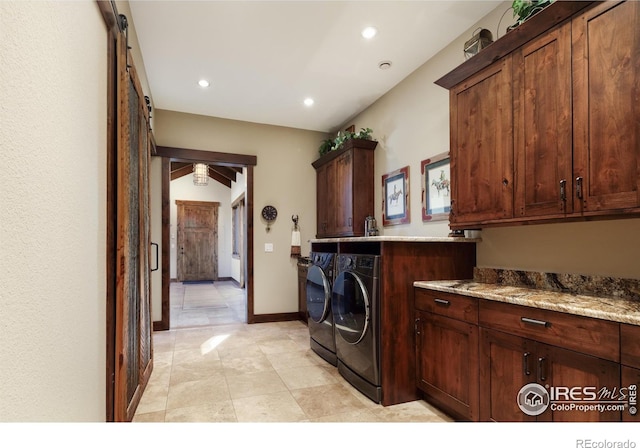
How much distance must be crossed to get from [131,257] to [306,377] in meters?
1.71

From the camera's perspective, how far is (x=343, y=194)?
4211mm

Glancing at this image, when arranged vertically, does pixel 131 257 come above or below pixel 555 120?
below

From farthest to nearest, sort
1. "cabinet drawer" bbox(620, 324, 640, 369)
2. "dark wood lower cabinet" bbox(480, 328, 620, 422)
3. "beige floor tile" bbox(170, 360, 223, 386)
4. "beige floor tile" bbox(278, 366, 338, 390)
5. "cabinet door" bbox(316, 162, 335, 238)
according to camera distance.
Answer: "cabinet door" bbox(316, 162, 335, 238) → "beige floor tile" bbox(170, 360, 223, 386) → "beige floor tile" bbox(278, 366, 338, 390) → "dark wood lower cabinet" bbox(480, 328, 620, 422) → "cabinet drawer" bbox(620, 324, 640, 369)

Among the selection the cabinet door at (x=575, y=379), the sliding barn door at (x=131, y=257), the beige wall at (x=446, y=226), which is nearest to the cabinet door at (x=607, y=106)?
the beige wall at (x=446, y=226)

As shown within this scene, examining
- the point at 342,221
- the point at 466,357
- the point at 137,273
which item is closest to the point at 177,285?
the point at 342,221

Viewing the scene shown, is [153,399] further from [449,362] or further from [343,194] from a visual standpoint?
[343,194]

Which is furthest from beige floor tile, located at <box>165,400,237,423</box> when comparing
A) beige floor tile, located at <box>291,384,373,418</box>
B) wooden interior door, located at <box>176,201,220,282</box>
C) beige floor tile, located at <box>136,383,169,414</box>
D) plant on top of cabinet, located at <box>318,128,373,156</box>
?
wooden interior door, located at <box>176,201,220,282</box>

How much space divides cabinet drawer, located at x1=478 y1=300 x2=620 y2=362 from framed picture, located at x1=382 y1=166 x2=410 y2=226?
174 cm

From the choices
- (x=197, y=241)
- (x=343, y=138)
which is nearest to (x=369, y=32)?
(x=343, y=138)

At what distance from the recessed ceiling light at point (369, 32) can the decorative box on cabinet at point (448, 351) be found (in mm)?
2111

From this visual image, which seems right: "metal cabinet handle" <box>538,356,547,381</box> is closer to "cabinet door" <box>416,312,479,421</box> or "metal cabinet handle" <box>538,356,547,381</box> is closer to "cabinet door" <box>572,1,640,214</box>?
"cabinet door" <box>416,312,479,421</box>

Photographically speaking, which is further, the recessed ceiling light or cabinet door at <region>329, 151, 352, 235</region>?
cabinet door at <region>329, 151, 352, 235</region>

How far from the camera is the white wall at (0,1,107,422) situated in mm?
735
